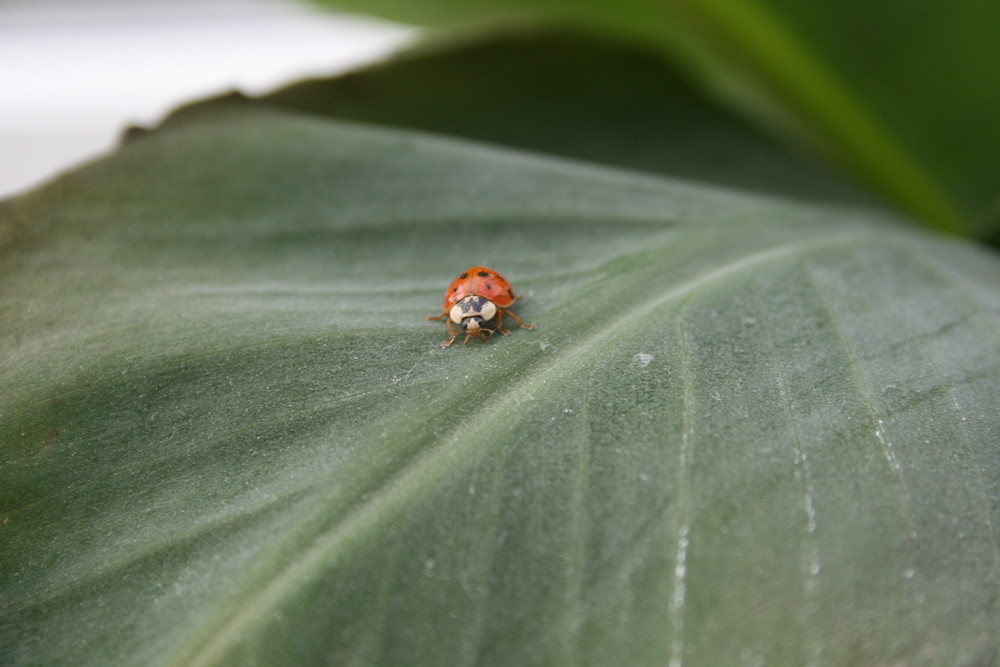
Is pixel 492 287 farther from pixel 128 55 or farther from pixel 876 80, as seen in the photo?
pixel 128 55

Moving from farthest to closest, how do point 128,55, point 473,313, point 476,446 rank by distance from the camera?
point 128,55 < point 473,313 < point 476,446

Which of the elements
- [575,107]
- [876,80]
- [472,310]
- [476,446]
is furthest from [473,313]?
[876,80]

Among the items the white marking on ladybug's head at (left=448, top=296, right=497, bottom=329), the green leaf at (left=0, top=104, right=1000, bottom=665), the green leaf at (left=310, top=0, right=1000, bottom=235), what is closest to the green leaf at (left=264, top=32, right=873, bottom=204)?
the green leaf at (left=310, top=0, right=1000, bottom=235)

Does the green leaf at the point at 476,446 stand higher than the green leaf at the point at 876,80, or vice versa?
the green leaf at the point at 876,80

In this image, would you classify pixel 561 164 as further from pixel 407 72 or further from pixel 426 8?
pixel 426 8

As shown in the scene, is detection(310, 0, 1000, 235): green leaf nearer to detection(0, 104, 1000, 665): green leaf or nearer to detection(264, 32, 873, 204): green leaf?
detection(264, 32, 873, 204): green leaf

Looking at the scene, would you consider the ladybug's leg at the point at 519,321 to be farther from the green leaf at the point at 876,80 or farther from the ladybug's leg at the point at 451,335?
the green leaf at the point at 876,80

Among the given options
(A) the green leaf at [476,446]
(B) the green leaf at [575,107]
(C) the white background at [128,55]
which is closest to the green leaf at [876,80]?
(B) the green leaf at [575,107]
